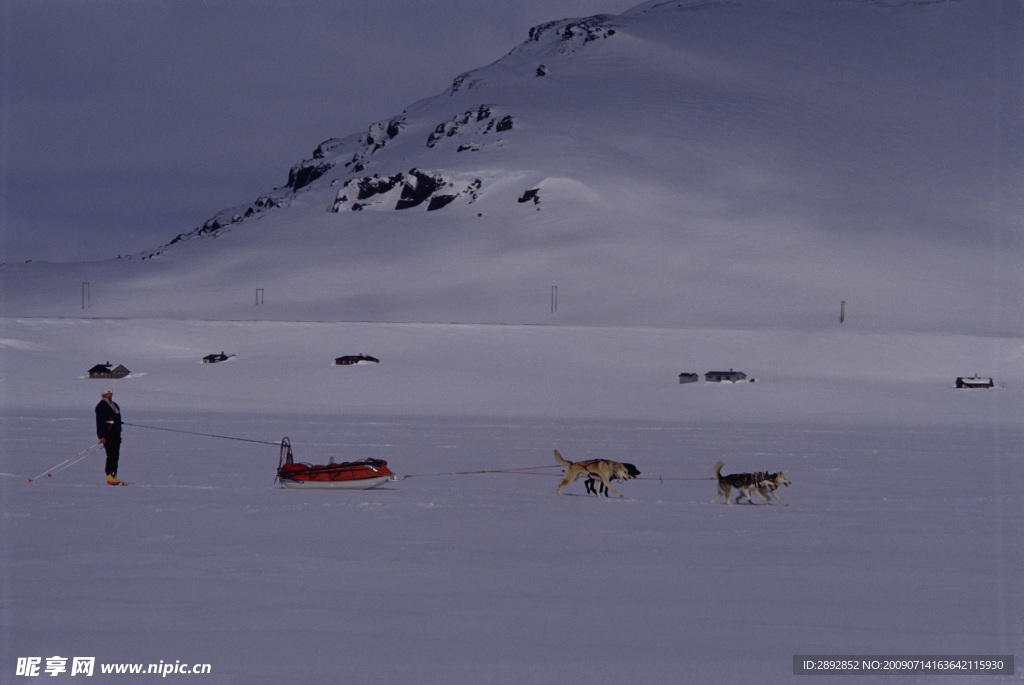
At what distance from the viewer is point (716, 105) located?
169875 millimetres

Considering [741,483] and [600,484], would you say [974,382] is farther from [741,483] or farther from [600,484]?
[741,483]

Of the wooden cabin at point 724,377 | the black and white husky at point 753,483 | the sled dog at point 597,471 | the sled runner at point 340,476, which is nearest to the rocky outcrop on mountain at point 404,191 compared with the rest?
the wooden cabin at point 724,377

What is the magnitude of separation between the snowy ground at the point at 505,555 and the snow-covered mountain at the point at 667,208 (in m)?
70.8

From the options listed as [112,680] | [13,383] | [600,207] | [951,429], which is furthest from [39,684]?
[600,207]

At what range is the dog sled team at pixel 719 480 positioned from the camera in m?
17.3

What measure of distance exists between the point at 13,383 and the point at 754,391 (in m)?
32.1

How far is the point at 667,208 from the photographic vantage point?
443 ft

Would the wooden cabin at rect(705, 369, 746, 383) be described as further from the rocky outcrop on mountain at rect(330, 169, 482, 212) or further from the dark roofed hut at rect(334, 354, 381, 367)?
the rocky outcrop on mountain at rect(330, 169, 482, 212)

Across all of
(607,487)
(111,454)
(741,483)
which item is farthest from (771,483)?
(111,454)

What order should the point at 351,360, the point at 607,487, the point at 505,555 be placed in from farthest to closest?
the point at 351,360 < the point at 607,487 < the point at 505,555

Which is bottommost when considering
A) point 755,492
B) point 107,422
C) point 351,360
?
point 755,492

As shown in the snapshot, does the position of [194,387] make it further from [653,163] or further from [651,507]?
[653,163]

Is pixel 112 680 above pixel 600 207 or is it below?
below

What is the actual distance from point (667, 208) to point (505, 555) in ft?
408
